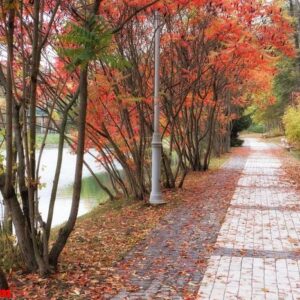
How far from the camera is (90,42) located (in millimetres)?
4758

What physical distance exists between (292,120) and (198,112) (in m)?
10.2

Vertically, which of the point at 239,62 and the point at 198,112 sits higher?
the point at 239,62

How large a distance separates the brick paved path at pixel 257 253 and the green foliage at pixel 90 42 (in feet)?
8.66

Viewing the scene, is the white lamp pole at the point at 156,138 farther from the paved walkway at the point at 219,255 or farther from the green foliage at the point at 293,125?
the green foliage at the point at 293,125

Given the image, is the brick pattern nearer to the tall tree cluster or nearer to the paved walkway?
the paved walkway

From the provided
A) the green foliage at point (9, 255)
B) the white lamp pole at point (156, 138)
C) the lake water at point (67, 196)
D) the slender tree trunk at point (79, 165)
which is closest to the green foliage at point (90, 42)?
the slender tree trunk at point (79, 165)

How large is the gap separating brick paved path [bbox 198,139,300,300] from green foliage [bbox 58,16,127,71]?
264 cm

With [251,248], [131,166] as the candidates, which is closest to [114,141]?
[131,166]

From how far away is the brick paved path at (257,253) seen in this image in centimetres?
520

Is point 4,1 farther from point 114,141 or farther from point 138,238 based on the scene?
point 114,141

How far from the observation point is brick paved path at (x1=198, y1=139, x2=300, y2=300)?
5.20 meters

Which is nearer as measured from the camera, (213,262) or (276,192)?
(213,262)

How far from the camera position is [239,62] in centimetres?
1619

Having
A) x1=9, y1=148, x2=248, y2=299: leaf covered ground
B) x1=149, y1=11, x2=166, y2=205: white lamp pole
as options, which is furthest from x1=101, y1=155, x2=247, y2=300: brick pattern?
x1=149, y1=11, x2=166, y2=205: white lamp pole
